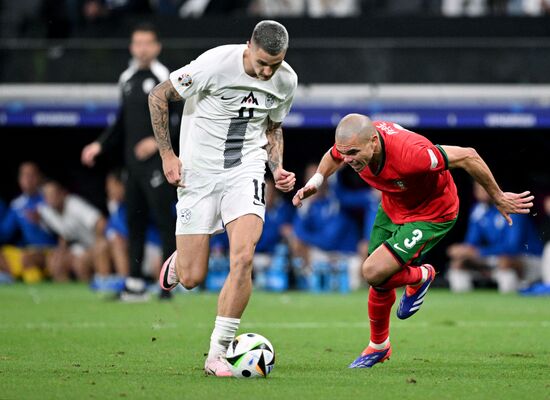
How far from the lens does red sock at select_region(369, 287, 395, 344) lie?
824cm

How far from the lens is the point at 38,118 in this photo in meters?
17.9

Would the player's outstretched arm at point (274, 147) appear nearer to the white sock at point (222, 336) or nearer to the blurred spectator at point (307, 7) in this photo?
the white sock at point (222, 336)

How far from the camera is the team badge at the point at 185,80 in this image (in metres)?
7.95

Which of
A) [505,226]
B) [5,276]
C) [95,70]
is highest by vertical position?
[95,70]

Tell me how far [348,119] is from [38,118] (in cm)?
1087

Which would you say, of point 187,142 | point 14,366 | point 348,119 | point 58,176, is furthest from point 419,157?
point 58,176

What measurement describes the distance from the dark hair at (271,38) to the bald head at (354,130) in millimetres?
659

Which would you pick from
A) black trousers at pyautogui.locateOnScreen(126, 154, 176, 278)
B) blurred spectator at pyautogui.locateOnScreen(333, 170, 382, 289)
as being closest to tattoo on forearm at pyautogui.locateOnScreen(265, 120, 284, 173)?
black trousers at pyautogui.locateOnScreen(126, 154, 176, 278)

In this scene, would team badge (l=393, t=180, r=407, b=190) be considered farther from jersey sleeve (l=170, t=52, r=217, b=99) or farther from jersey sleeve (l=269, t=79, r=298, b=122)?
jersey sleeve (l=170, t=52, r=217, b=99)

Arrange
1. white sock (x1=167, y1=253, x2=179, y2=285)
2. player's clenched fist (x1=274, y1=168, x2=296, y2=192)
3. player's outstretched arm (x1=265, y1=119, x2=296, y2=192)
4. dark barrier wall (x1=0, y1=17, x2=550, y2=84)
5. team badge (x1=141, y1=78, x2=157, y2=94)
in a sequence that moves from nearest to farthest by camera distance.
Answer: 1. player's clenched fist (x1=274, y1=168, x2=296, y2=192)
2. player's outstretched arm (x1=265, y1=119, x2=296, y2=192)
3. white sock (x1=167, y1=253, x2=179, y2=285)
4. team badge (x1=141, y1=78, x2=157, y2=94)
5. dark barrier wall (x1=0, y1=17, x2=550, y2=84)

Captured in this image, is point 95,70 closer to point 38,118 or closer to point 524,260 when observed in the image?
point 38,118

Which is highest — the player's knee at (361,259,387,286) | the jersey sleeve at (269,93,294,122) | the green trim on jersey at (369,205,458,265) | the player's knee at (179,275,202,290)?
the jersey sleeve at (269,93,294,122)

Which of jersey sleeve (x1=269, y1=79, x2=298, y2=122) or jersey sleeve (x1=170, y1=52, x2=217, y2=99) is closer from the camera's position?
jersey sleeve (x1=170, y1=52, x2=217, y2=99)

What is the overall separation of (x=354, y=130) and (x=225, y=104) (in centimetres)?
93
